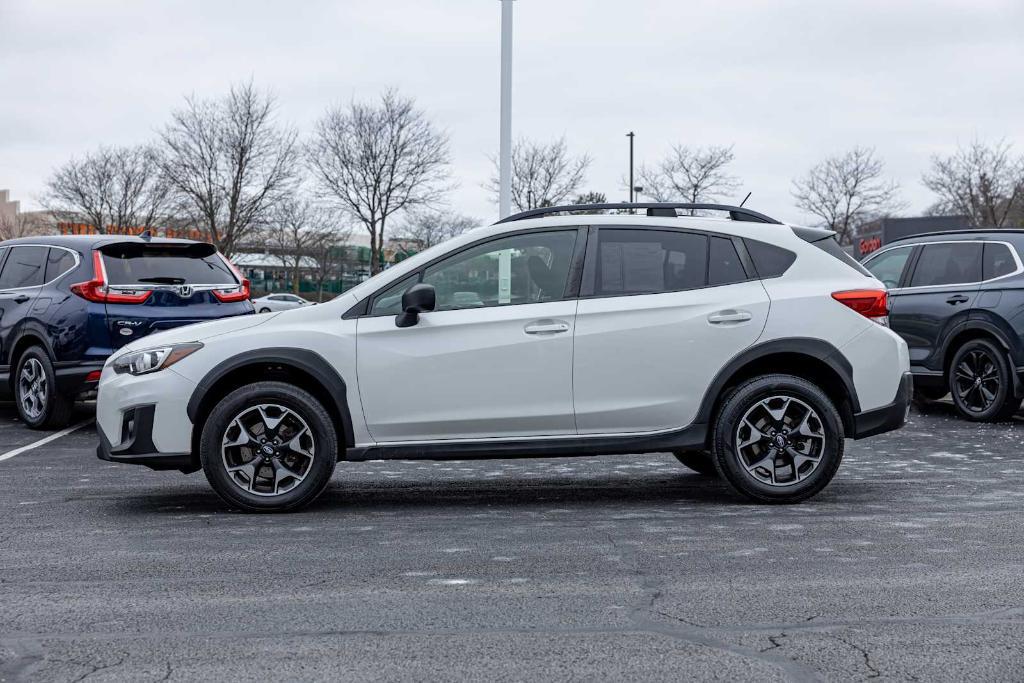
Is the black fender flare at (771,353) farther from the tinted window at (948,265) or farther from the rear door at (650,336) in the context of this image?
the tinted window at (948,265)

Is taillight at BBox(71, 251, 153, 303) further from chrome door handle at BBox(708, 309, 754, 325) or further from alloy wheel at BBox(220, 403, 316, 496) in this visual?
chrome door handle at BBox(708, 309, 754, 325)

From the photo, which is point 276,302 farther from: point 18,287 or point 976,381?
point 976,381

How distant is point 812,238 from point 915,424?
4961mm

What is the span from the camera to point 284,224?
174ft

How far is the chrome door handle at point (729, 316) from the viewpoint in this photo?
6.42 metres

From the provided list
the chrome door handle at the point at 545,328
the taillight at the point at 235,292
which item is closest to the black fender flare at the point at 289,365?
the chrome door handle at the point at 545,328

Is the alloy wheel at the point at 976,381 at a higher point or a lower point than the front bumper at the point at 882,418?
lower

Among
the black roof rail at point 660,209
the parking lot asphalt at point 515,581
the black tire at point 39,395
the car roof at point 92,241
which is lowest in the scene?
the parking lot asphalt at point 515,581

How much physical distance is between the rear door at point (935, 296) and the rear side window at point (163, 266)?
6.91 meters

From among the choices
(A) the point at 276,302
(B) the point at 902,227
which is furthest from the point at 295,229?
(B) the point at 902,227

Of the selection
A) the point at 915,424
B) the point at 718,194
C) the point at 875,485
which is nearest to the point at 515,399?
the point at 875,485

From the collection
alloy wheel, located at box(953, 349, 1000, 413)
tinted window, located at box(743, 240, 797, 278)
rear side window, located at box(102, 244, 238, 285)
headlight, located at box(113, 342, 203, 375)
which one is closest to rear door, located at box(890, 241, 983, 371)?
alloy wheel, located at box(953, 349, 1000, 413)

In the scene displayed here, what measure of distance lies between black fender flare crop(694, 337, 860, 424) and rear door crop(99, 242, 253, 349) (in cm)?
552

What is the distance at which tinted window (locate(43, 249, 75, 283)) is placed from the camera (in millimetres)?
10422
